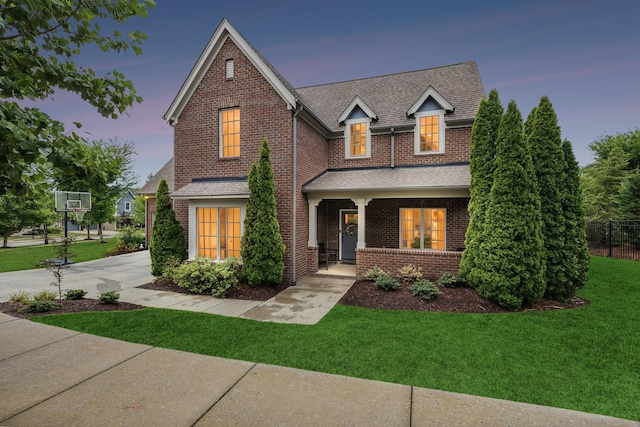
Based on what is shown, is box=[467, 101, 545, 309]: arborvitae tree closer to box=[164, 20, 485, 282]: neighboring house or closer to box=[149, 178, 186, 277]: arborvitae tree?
box=[164, 20, 485, 282]: neighboring house

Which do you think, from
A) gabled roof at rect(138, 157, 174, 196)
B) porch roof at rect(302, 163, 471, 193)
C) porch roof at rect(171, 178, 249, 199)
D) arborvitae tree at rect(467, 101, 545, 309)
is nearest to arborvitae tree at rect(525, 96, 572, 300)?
arborvitae tree at rect(467, 101, 545, 309)

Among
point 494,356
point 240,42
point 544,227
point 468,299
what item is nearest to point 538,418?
point 494,356

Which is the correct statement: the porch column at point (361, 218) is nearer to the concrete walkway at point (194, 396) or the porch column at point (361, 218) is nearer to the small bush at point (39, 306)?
the concrete walkway at point (194, 396)

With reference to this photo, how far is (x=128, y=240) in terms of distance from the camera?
18.8 metres

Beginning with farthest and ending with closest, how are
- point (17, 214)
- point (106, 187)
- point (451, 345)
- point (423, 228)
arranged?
point (106, 187), point (17, 214), point (423, 228), point (451, 345)

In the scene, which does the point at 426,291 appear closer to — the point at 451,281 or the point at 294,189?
the point at 451,281

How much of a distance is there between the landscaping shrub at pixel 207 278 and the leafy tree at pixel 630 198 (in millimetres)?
24689

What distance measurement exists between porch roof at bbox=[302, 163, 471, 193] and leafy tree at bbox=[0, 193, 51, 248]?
21.5 meters

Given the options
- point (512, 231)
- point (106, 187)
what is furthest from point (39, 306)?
point (106, 187)

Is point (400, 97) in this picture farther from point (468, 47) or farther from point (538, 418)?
point (538, 418)

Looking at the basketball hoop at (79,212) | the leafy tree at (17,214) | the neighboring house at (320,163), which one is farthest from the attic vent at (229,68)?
the leafy tree at (17,214)

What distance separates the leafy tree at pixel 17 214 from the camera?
2042cm

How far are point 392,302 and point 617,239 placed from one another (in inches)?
667

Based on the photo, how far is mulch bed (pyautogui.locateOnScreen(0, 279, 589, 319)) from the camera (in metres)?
7.00
